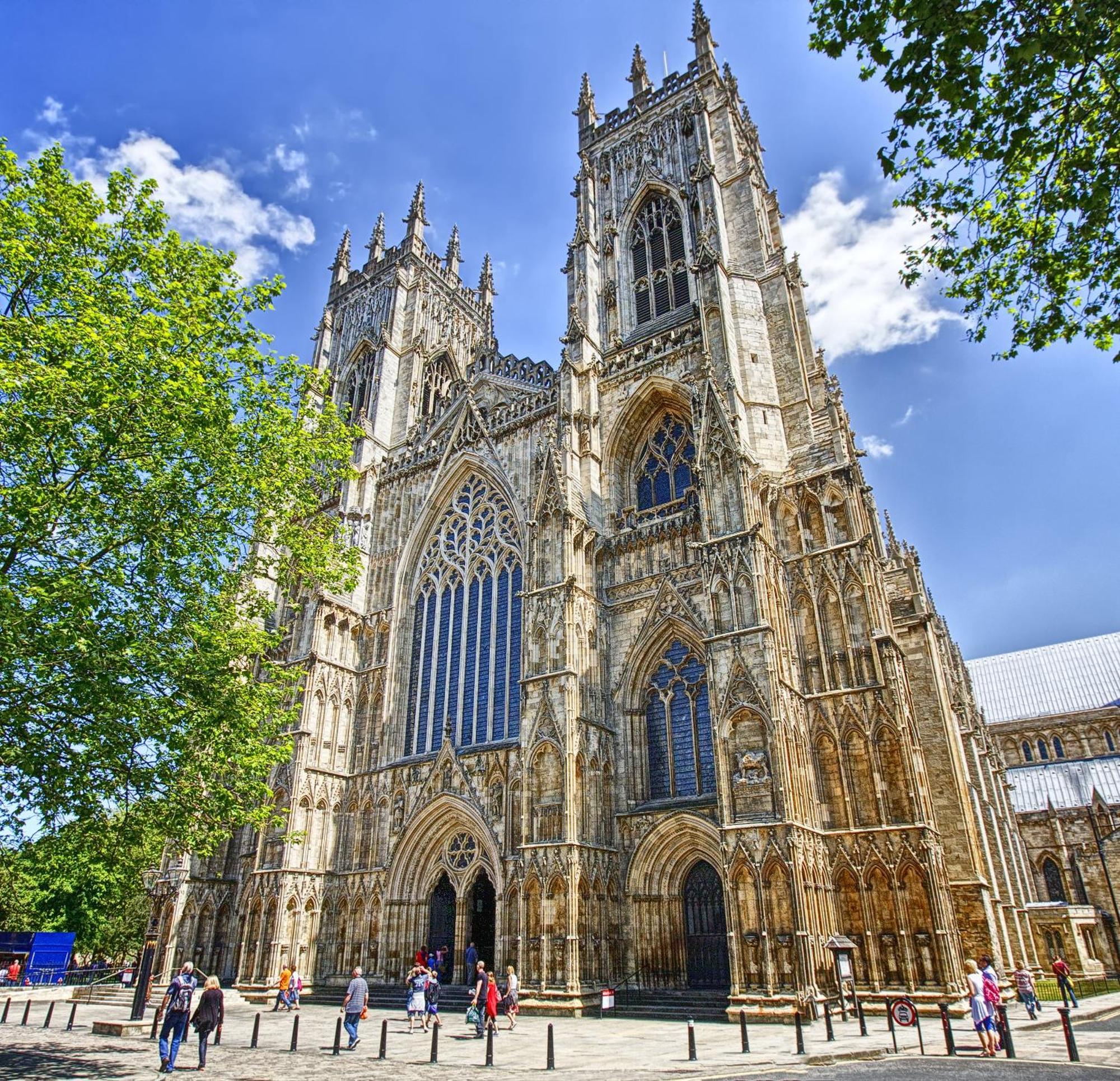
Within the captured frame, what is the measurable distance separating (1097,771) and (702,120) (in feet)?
128

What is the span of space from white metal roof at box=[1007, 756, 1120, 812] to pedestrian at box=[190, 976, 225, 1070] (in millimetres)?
40149

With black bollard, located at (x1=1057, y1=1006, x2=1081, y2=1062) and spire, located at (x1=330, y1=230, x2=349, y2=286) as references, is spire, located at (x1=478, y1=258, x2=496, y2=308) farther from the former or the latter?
black bollard, located at (x1=1057, y1=1006, x2=1081, y2=1062)

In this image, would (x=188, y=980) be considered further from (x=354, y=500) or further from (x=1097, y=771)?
(x=1097, y=771)

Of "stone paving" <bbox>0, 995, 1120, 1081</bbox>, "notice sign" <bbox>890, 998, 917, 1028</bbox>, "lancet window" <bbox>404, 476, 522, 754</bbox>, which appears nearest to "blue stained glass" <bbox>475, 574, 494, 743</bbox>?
"lancet window" <bbox>404, 476, 522, 754</bbox>

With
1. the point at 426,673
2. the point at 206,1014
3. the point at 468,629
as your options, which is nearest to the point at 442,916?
the point at 426,673

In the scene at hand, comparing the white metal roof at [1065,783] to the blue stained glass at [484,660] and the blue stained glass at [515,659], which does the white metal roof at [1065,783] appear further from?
the blue stained glass at [484,660]

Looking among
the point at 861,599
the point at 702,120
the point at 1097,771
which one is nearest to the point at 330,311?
the point at 702,120

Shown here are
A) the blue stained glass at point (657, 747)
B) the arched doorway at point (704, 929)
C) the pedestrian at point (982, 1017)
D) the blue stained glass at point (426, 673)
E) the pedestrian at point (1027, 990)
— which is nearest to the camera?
the pedestrian at point (982, 1017)

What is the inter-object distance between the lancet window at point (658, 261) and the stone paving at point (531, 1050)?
23.9 m

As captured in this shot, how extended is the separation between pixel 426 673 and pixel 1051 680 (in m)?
44.6

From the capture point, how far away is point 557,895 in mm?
19266

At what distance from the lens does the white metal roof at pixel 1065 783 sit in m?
40.7

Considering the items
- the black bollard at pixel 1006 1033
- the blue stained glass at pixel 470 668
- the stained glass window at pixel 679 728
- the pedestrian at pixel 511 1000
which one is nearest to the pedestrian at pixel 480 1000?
the pedestrian at pixel 511 1000

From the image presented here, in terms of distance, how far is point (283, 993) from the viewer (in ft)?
69.6
